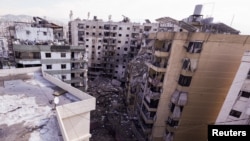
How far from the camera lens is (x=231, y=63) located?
1586 cm

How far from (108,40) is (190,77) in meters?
35.9

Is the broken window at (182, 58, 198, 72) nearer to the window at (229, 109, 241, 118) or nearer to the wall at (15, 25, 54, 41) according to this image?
the window at (229, 109, 241, 118)

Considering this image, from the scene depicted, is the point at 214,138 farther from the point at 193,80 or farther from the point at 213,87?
the point at 213,87

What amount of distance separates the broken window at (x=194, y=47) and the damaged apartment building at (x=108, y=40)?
100ft

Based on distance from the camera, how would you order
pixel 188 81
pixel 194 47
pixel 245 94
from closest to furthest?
pixel 245 94, pixel 194 47, pixel 188 81

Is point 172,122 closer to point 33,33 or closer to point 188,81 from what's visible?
point 188,81

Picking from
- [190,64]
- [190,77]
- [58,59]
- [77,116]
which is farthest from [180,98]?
[58,59]

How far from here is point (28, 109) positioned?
10.4 m

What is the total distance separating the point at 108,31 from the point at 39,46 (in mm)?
27751

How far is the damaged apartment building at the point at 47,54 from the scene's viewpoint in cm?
2283

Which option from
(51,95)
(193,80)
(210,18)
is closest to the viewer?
(51,95)

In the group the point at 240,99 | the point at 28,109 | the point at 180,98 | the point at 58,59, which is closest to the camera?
the point at 28,109

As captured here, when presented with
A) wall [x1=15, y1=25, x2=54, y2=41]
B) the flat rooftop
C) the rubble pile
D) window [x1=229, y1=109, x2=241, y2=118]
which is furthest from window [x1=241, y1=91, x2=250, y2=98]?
wall [x1=15, y1=25, x2=54, y2=41]

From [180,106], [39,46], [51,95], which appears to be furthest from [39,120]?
[39,46]
